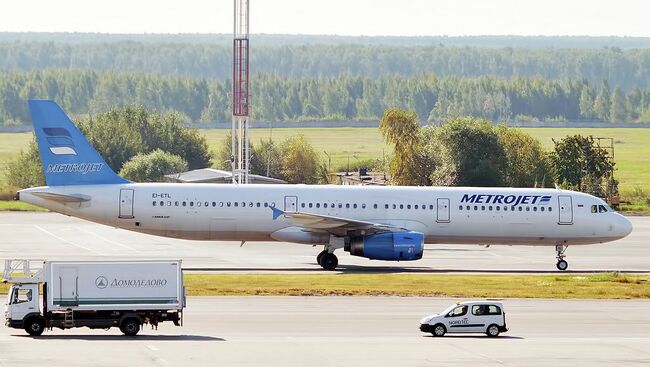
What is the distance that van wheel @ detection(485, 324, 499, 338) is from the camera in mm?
36812

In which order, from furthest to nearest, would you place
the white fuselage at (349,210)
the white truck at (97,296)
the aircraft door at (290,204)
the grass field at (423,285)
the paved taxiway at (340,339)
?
1. the aircraft door at (290,204)
2. the white fuselage at (349,210)
3. the grass field at (423,285)
4. the white truck at (97,296)
5. the paved taxiway at (340,339)

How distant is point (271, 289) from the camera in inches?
1831

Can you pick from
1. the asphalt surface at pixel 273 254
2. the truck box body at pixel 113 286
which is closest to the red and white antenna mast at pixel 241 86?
the asphalt surface at pixel 273 254

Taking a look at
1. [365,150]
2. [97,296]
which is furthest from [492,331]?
[365,150]

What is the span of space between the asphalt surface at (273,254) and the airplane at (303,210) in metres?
1.45

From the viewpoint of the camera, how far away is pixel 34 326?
115ft

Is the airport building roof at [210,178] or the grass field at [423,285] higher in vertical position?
the airport building roof at [210,178]

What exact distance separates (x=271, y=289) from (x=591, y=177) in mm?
52281

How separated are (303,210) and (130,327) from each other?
69.1ft

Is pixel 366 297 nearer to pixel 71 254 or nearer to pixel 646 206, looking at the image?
pixel 71 254

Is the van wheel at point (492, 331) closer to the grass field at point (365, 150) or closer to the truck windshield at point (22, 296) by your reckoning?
the truck windshield at point (22, 296)

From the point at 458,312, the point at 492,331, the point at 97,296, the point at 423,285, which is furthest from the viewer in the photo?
the point at 423,285

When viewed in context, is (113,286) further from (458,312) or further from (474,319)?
(474,319)

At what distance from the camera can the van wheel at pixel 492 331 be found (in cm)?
3681
